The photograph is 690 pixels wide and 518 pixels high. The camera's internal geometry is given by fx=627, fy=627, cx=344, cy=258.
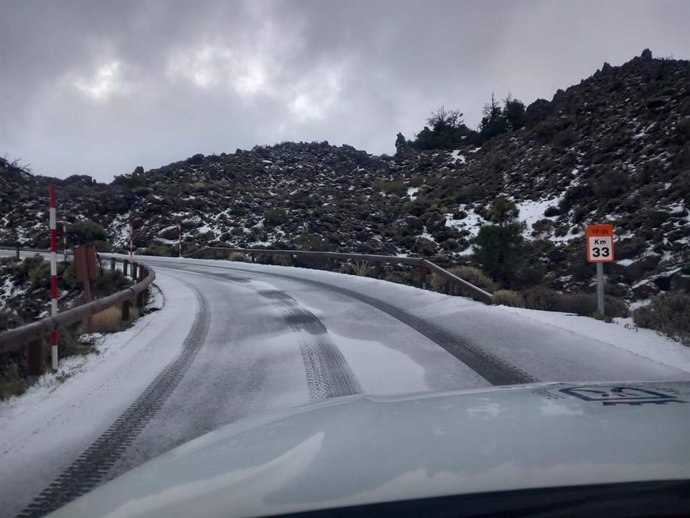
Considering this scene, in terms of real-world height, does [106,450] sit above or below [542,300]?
below

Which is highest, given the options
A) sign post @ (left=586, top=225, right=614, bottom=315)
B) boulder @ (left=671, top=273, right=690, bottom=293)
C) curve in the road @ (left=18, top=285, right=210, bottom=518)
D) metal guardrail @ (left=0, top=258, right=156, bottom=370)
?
sign post @ (left=586, top=225, right=614, bottom=315)

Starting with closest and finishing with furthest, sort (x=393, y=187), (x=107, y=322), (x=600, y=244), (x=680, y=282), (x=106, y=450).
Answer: (x=106, y=450)
(x=600, y=244)
(x=107, y=322)
(x=680, y=282)
(x=393, y=187)

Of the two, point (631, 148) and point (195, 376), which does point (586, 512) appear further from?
point (631, 148)

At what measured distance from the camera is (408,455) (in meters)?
2.90

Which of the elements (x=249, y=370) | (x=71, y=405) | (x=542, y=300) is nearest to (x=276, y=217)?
(x=542, y=300)

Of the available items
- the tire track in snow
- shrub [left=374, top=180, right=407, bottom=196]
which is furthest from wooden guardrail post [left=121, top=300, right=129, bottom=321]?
shrub [left=374, top=180, right=407, bottom=196]

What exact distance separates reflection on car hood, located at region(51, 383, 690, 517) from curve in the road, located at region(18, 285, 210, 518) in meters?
1.10

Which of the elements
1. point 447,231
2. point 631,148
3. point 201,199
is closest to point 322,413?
point 447,231

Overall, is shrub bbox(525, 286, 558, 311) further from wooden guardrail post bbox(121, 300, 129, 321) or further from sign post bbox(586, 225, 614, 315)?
wooden guardrail post bbox(121, 300, 129, 321)

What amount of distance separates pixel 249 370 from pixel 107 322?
4558 mm

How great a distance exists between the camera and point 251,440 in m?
3.52

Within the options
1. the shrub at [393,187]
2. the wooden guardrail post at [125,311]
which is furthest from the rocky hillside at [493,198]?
the wooden guardrail post at [125,311]

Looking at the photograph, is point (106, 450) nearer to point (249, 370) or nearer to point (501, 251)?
point (249, 370)

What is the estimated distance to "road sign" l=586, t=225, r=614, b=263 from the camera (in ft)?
33.4
